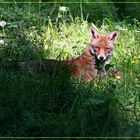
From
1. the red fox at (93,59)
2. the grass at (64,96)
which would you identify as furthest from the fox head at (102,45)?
the grass at (64,96)

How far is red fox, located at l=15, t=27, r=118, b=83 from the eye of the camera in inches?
233

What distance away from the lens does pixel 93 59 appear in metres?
6.16

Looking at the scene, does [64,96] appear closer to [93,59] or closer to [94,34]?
[93,59]

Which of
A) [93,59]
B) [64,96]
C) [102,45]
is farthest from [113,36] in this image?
[64,96]

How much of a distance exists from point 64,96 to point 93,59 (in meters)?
1.11

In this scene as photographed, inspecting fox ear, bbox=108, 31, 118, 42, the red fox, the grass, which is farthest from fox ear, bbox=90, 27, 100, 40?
the grass

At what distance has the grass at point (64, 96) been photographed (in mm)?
4637

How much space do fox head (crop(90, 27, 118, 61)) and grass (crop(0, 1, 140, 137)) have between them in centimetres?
16

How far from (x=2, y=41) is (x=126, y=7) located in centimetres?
233

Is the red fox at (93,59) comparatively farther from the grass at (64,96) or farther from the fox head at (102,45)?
the grass at (64,96)

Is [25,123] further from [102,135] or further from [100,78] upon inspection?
[100,78]

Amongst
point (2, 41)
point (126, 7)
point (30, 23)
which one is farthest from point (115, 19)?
point (2, 41)

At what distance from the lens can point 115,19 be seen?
309 inches

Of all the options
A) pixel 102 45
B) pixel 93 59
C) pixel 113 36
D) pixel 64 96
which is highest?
pixel 113 36
